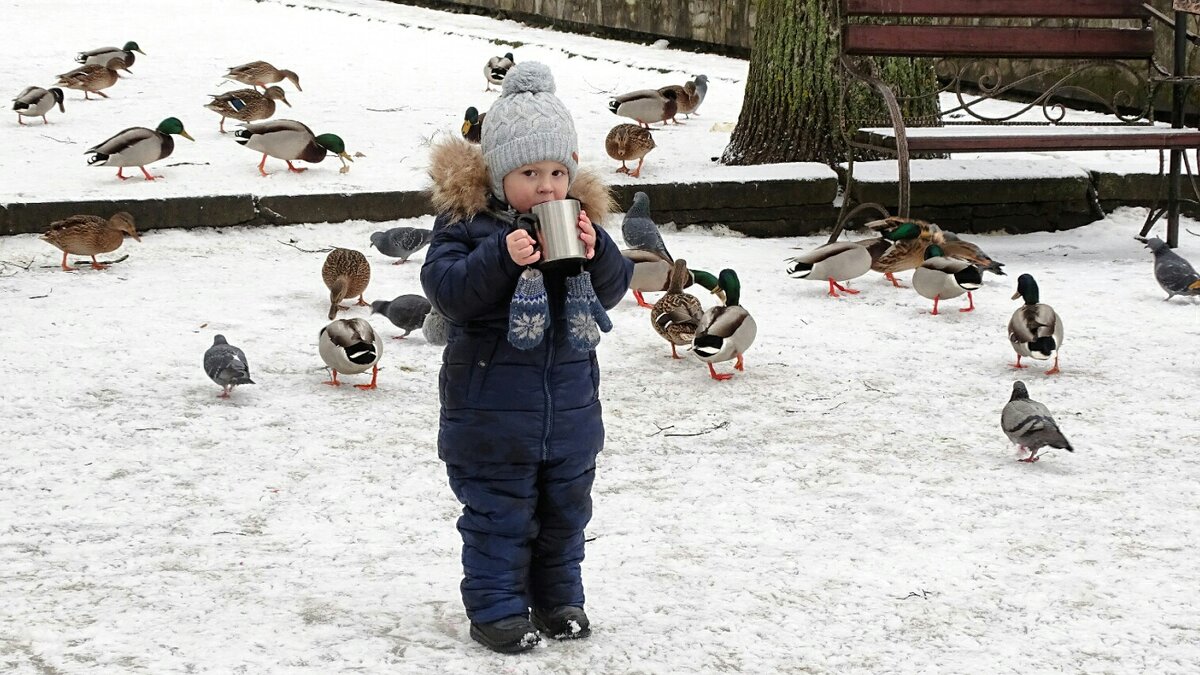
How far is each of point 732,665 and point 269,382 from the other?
317cm

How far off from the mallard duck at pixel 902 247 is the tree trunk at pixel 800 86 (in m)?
2.06

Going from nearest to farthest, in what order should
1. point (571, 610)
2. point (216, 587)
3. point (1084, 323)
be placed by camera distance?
point (571, 610) < point (216, 587) < point (1084, 323)

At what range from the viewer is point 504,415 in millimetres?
3488

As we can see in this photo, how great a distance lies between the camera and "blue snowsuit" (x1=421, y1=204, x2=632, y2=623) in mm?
3486

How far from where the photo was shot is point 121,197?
346 inches

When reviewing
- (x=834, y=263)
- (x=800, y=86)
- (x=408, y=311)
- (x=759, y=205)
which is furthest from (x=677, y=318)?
(x=800, y=86)

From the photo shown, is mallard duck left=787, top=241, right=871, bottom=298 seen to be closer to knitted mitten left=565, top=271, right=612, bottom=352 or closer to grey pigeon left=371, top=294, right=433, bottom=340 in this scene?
grey pigeon left=371, top=294, right=433, bottom=340

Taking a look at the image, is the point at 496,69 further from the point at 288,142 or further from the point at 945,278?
the point at 945,278

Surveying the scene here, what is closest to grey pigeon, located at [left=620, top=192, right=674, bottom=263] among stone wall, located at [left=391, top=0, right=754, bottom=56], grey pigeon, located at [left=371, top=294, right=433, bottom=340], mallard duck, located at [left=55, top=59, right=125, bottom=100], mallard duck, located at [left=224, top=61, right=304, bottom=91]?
grey pigeon, located at [left=371, top=294, right=433, bottom=340]

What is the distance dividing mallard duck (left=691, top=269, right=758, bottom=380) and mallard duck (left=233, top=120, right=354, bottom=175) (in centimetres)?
408

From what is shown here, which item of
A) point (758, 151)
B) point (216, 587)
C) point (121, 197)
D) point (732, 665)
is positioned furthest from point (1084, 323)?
point (121, 197)

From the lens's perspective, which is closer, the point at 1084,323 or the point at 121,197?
the point at 1084,323

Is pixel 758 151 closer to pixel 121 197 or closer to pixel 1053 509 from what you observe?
pixel 121 197

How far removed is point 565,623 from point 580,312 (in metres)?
0.83
